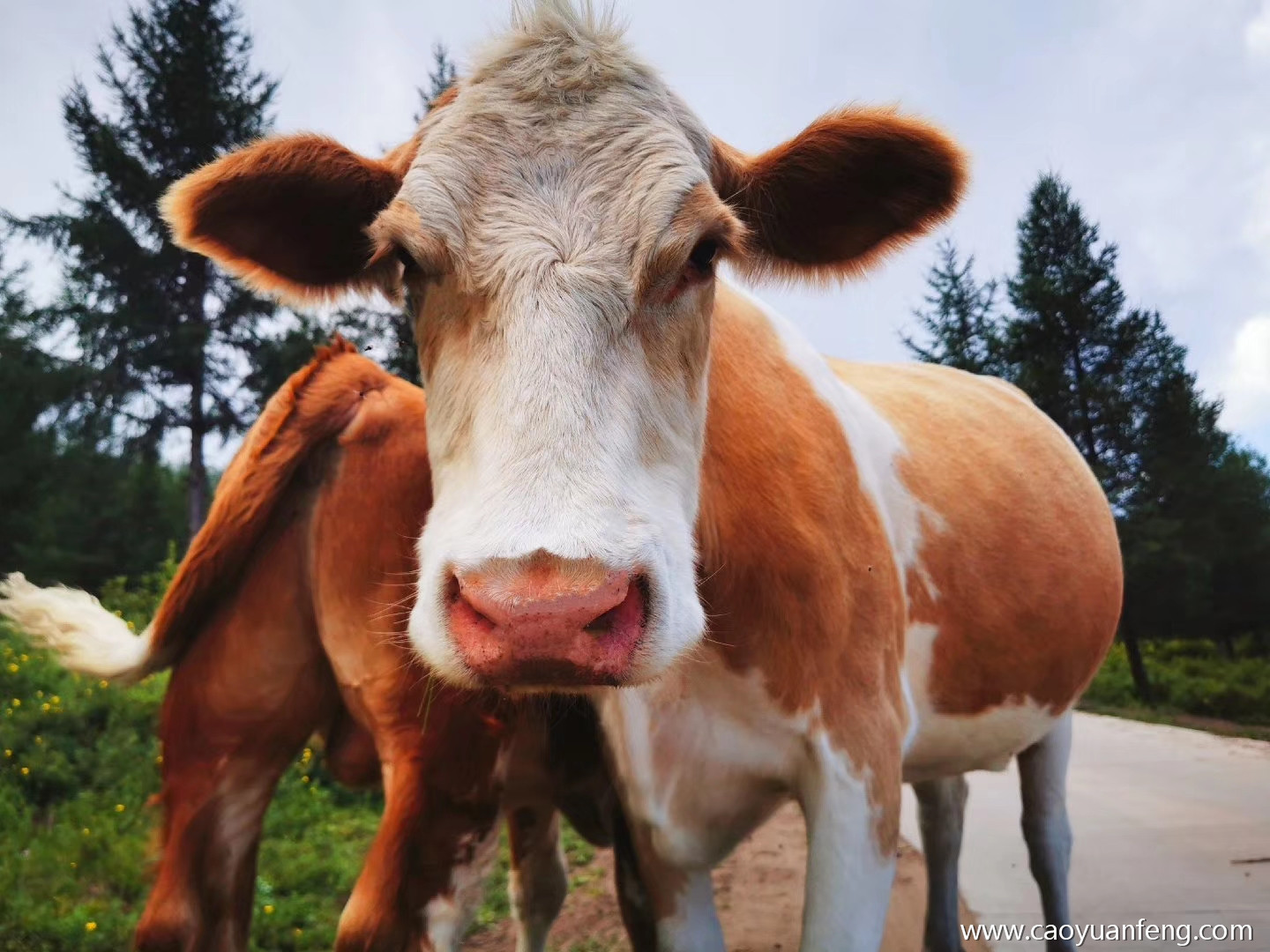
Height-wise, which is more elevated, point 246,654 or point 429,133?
point 429,133

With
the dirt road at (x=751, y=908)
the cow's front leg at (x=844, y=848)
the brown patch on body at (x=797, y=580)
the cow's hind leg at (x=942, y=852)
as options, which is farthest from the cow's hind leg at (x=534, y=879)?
the brown patch on body at (x=797, y=580)

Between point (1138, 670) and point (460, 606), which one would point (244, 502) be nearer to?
point (460, 606)

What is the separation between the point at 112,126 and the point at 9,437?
6.49 meters

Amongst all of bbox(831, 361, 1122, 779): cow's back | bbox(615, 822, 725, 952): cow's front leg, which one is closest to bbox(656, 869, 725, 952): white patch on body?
bbox(615, 822, 725, 952): cow's front leg

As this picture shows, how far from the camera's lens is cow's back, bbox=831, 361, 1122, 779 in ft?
8.64

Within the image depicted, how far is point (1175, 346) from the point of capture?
18.7 metres

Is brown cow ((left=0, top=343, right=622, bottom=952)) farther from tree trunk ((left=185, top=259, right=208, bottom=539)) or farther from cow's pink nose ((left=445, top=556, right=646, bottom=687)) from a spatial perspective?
tree trunk ((left=185, top=259, right=208, bottom=539))

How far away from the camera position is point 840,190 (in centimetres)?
216

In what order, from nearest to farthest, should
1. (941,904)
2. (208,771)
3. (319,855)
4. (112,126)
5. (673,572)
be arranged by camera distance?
(673,572)
(208,771)
(941,904)
(319,855)
(112,126)

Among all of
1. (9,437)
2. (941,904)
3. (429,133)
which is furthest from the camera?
(9,437)

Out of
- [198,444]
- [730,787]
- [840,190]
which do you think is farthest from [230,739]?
[198,444]

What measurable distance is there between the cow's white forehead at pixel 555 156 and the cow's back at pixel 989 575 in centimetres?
138

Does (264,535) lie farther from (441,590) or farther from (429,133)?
(441,590)

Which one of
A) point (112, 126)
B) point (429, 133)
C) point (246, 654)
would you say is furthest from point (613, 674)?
point (112, 126)
